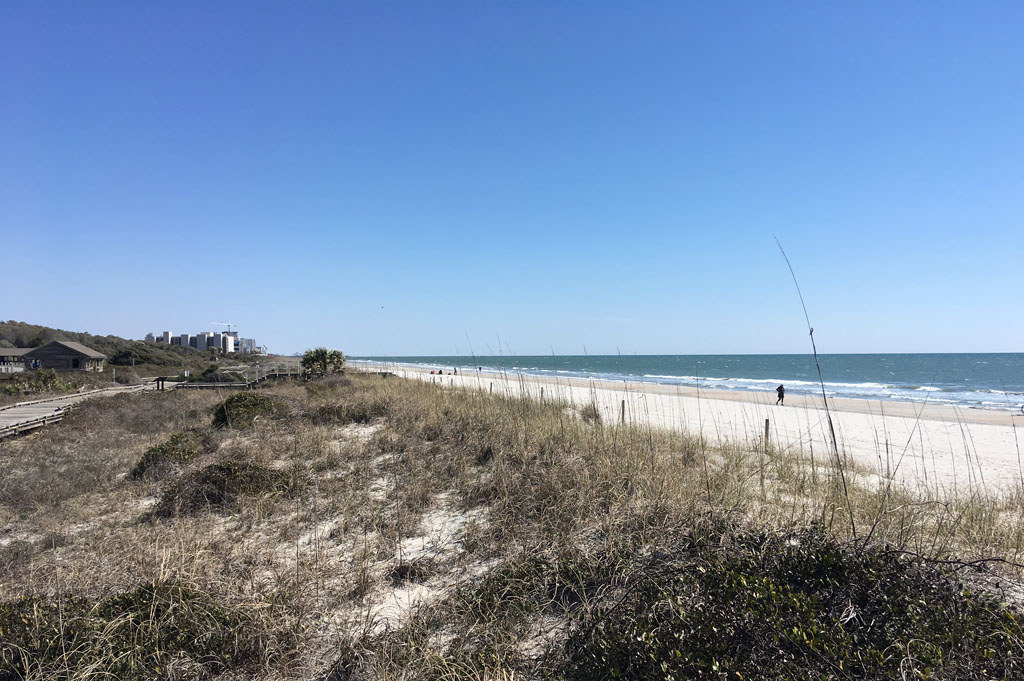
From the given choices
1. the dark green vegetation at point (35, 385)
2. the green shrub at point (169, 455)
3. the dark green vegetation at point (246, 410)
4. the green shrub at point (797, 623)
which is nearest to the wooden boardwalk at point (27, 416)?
the dark green vegetation at point (246, 410)

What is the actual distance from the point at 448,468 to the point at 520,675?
4557mm

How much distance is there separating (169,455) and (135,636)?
631 cm

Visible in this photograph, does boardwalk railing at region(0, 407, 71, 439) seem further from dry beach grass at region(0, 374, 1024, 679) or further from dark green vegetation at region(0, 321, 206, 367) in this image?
dark green vegetation at region(0, 321, 206, 367)

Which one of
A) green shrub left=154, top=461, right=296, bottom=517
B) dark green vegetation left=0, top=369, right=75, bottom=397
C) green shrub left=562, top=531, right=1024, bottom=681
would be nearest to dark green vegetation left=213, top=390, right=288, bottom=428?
green shrub left=154, top=461, right=296, bottom=517

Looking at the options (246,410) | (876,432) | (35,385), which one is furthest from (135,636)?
(35,385)

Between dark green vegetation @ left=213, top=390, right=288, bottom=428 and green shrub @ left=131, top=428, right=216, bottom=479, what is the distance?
2.05m

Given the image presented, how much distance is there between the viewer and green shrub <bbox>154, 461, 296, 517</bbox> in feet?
20.6

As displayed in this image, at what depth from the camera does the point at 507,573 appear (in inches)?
160

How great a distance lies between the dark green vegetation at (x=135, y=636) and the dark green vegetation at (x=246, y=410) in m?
8.66

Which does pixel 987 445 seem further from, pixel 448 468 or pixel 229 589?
pixel 229 589

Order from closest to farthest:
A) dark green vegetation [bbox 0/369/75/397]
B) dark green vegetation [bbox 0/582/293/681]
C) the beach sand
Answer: dark green vegetation [bbox 0/582/293/681] < the beach sand < dark green vegetation [bbox 0/369/75/397]

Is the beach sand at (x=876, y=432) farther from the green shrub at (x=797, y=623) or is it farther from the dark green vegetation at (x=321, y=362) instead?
the dark green vegetation at (x=321, y=362)

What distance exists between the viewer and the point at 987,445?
658 inches

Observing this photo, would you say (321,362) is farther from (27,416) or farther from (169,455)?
(169,455)
